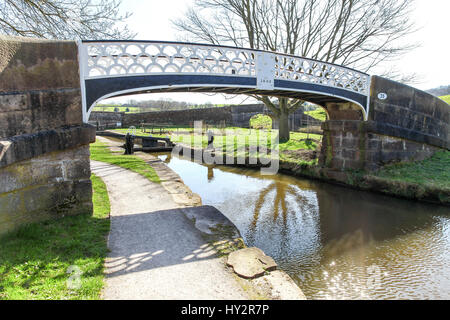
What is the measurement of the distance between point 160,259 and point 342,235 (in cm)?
413

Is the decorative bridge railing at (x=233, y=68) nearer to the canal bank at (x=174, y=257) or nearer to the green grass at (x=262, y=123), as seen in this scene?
the canal bank at (x=174, y=257)

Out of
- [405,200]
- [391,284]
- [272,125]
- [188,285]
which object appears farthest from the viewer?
[272,125]

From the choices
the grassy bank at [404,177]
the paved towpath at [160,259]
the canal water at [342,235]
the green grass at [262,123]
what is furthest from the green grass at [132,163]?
the green grass at [262,123]

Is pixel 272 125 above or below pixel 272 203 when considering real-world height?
above

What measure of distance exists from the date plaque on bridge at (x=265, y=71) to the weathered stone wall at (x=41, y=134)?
4.48 meters

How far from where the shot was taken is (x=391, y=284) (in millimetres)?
4523

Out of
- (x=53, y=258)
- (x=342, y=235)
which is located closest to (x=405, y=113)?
(x=342, y=235)

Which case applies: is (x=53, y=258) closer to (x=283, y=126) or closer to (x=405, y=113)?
(x=405, y=113)

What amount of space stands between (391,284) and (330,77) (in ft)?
21.9

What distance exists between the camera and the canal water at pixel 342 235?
14.9ft

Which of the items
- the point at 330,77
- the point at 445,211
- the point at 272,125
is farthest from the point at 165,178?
the point at 272,125

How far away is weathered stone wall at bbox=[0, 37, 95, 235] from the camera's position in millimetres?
4453
